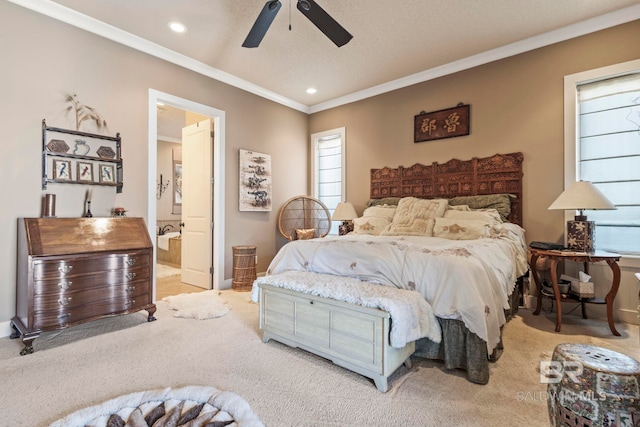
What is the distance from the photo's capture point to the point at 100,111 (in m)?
3.11

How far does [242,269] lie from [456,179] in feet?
10.6

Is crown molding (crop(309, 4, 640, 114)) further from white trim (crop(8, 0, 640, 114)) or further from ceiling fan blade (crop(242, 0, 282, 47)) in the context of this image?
ceiling fan blade (crop(242, 0, 282, 47))

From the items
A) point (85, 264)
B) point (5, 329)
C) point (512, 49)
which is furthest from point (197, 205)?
point (512, 49)

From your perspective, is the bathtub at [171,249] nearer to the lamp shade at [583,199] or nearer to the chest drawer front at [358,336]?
the chest drawer front at [358,336]

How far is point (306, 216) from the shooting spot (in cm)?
538

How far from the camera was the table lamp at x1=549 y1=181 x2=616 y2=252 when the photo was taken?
2.62m

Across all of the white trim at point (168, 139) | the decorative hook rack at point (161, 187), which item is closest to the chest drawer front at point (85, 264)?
the decorative hook rack at point (161, 187)

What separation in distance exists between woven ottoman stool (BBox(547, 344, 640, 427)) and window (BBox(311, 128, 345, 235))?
415cm

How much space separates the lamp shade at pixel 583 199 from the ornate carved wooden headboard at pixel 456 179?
0.77 meters

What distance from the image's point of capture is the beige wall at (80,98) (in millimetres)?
2611

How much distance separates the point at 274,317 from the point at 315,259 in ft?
1.99

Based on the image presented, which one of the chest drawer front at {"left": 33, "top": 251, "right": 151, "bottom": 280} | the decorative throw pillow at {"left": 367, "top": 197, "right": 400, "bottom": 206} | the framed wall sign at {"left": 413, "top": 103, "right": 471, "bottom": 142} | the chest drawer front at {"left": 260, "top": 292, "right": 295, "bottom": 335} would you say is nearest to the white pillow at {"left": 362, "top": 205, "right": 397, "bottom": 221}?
the decorative throw pillow at {"left": 367, "top": 197, "right": 400, "bottom": 206}

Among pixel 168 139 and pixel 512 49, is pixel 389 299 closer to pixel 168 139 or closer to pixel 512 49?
pixel 512 49

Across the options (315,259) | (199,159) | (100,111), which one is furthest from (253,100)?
(315,259)
